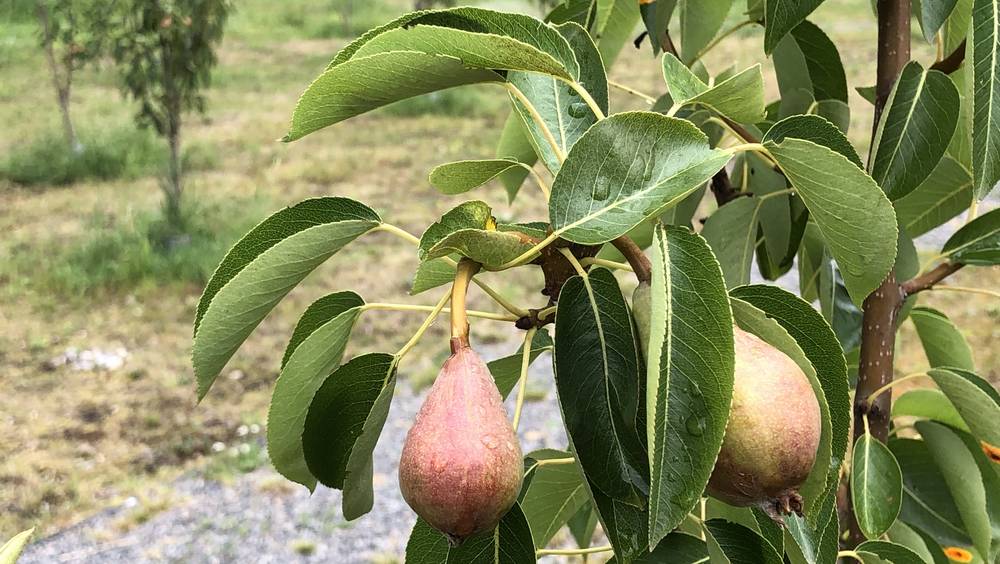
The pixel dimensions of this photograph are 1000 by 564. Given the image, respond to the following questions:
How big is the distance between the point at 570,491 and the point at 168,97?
204 inches

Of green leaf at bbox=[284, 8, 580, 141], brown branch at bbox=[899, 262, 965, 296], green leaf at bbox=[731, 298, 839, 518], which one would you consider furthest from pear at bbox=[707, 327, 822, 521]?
brown branch at bbox=[899, 262, 965, 296]

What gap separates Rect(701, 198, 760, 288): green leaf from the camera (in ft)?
3.20

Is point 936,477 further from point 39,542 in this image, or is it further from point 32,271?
point 32,271

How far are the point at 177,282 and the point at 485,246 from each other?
15.4ft

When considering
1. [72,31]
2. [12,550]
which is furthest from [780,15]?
[72,31]

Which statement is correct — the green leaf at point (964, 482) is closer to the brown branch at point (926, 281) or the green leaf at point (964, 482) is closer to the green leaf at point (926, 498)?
the green leaf at point (926, 498)

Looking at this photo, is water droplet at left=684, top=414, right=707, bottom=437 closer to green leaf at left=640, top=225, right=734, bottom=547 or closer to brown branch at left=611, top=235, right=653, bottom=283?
green leaf at left=640, top=225, right=734, bottom=547

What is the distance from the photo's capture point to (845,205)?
0.60 metres

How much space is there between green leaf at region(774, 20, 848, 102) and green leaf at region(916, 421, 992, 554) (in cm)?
41

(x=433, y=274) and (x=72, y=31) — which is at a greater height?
(x=433, y=274)

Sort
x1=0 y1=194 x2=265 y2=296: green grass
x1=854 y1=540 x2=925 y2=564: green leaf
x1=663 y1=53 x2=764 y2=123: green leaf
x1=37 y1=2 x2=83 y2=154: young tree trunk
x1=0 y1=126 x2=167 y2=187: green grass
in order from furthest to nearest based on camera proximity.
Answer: x1=0 y1=126 x2=167 y2=187: green grass → x1=37 y1=2 x2=83 y2=154: young tree trunk → x1=0 y1=194 x2=265 y2=296: green grass → x1=854 y1=540 x2=925 y2=564: green leaf → x1=663 y1=53 x2=764 y2=123: green leaf

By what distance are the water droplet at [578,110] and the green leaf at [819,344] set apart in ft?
0.71

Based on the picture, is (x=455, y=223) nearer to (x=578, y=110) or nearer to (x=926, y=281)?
(x=578, y=110)

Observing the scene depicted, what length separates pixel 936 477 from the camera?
1.10 m
